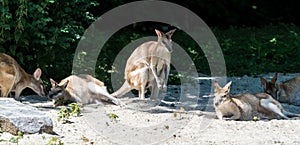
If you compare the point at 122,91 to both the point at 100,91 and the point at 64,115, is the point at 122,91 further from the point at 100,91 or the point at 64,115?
the point at 64,115

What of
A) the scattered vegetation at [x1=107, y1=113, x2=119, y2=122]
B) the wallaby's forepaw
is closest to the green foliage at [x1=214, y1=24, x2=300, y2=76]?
the wallaby's forepaw

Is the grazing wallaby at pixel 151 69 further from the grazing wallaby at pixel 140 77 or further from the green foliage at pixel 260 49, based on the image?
the green foliage at pixel 260 49

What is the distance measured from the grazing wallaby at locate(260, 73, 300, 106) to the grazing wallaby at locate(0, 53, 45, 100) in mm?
3792

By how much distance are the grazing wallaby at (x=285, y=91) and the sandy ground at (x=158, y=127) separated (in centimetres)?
59

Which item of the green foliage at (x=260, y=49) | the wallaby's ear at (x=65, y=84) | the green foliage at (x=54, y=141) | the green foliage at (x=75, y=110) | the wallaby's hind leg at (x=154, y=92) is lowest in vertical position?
the green foliage at (x=54, y=141)

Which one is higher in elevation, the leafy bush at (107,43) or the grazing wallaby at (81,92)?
the leafy bush at (107,43)

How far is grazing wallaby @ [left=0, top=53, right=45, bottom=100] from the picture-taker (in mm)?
9711

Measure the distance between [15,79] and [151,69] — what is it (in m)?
2.18

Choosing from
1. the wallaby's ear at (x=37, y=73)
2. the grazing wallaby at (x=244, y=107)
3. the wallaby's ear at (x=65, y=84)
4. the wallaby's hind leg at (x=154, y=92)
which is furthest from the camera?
the wallaby's hind leg at (x=154, y=92)

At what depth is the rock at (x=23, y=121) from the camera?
7547 mm

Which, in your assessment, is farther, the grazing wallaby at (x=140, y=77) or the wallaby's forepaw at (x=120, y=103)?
the grazing wallaby at (x=140, y=77)

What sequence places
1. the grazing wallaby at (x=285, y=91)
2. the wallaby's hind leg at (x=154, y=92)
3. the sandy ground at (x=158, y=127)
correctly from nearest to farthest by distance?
the sandy ground at (x=158, y=127)
the wallaby's hind leg at (x=154, y=92)
the grazing wallaby at (x=285, y=91)

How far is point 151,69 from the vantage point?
1048 cm

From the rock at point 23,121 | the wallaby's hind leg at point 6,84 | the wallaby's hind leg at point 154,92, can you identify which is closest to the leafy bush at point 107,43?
the wallaby's hind leg at point 6,84
